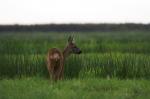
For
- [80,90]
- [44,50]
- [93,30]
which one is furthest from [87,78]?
[93,30]

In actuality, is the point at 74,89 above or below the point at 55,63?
below

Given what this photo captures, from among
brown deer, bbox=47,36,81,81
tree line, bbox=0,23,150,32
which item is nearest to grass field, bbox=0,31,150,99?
brown deer, bbox=47,36,81,81

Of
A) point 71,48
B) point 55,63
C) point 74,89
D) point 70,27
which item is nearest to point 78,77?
point 71,48

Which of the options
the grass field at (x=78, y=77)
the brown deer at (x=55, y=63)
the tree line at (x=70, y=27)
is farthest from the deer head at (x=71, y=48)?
the tree line at (x=70, y=27)

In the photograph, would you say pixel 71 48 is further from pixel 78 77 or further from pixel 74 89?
pixel 74 89

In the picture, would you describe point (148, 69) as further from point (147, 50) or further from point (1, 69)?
point (147, 50)

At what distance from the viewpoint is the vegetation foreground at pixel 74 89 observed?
11.0 meters

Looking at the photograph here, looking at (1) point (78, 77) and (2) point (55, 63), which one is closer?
(2) point (55, 63)

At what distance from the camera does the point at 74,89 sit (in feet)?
39.8

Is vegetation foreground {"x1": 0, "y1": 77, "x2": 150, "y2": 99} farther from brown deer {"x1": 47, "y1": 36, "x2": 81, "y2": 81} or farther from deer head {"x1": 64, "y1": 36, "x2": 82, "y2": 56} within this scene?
Result: deer head {"x1": 64, "y1": 36, "x2": 82, "y2": 56}

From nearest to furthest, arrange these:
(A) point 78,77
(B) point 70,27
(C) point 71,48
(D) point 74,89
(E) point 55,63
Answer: (D) point 74,89 < (E) point 55,63 < (C) point 71,48 < (A) point 78,77 < (B) point 70,27

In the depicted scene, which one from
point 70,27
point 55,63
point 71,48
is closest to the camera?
point 55,63

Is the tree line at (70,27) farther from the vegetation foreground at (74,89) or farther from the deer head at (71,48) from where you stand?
the vegetation foreground at (74,89)

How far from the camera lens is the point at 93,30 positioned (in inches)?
1270
